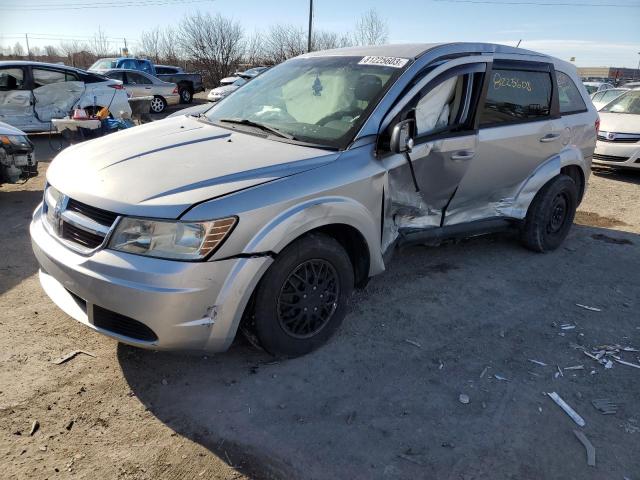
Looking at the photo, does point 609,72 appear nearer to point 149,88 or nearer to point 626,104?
point 626,104

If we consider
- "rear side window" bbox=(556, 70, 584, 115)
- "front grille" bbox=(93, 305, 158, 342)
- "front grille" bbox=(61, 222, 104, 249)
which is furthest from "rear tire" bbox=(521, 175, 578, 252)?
"front grille" bbox=(61, 222, 104, 249)

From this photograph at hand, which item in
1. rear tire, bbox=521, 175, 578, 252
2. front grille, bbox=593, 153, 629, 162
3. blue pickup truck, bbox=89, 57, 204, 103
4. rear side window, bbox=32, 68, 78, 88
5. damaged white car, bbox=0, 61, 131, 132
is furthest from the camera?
blue pickup truck, bbox=89, 57, 204, 103

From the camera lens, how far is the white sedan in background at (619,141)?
869 cm

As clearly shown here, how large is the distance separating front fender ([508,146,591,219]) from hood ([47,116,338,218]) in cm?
239

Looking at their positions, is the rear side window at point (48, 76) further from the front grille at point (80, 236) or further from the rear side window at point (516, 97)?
the rear side window at point (516, 97)

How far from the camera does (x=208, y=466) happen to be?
226cm

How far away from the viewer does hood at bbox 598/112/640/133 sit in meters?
8.80

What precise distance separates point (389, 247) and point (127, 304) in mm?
1850

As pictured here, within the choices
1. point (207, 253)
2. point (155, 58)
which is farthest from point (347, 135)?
point (155, 58)

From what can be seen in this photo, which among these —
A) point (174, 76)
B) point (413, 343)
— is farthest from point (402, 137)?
point (174, 76)

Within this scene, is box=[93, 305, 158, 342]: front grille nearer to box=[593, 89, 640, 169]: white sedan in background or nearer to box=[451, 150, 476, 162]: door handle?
box=[451, 150, 476, 162]: door handle

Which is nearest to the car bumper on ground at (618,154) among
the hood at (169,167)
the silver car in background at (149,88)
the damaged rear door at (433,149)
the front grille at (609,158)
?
the front grille at (609,158)

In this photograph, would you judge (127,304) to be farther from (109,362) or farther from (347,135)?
(347,135)

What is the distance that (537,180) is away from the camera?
15.2 ft
